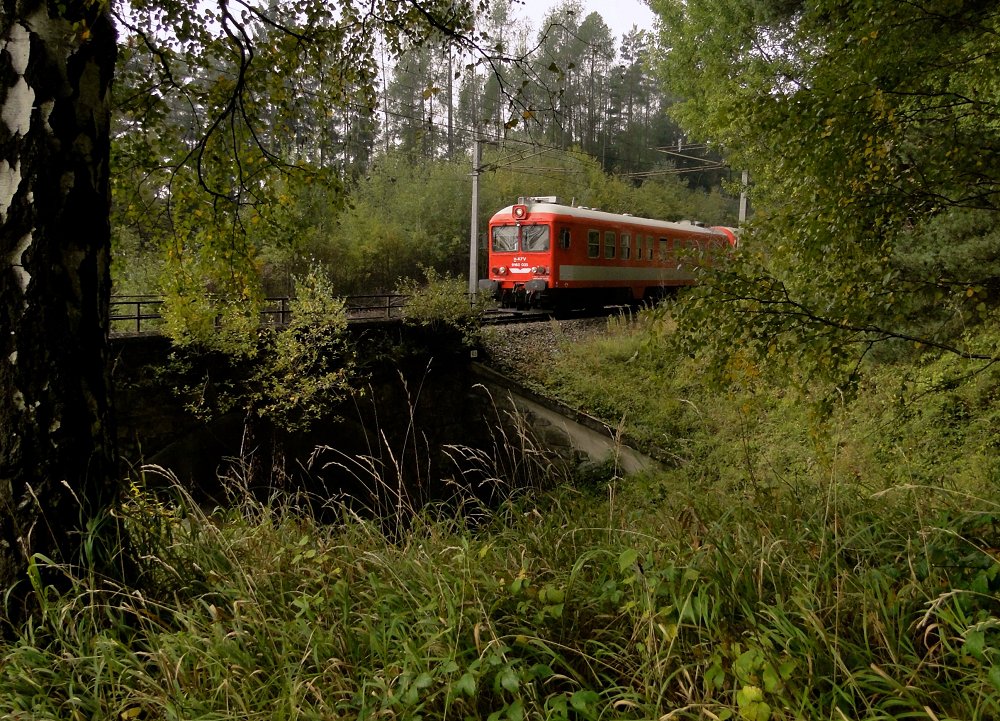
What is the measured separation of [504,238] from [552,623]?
1539 centimetres

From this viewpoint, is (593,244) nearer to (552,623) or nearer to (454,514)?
(454,514)

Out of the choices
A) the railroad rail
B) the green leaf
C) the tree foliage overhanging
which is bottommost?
the green leaf

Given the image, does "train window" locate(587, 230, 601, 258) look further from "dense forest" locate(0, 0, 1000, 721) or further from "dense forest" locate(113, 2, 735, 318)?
"dense forest" locate(0, 0, 1000, 721)

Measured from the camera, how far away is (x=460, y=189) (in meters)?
29.1

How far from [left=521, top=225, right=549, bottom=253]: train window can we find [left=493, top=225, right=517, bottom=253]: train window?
0.31 metres

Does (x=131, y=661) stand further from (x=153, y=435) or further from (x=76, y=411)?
(x=153, y=435)

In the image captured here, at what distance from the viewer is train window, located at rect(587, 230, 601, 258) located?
17172 millimetres

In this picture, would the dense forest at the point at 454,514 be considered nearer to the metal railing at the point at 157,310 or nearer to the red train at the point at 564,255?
the metal railing at the point at 157,310

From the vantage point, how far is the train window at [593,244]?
17.2 metres

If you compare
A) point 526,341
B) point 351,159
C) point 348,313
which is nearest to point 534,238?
point 526,341

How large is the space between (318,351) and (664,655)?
11909 millimetres

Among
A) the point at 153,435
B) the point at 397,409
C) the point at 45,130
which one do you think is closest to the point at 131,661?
the point at 45,130

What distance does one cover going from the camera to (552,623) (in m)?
2.35

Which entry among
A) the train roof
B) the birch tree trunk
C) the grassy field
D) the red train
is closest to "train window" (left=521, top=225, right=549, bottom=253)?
the red train
